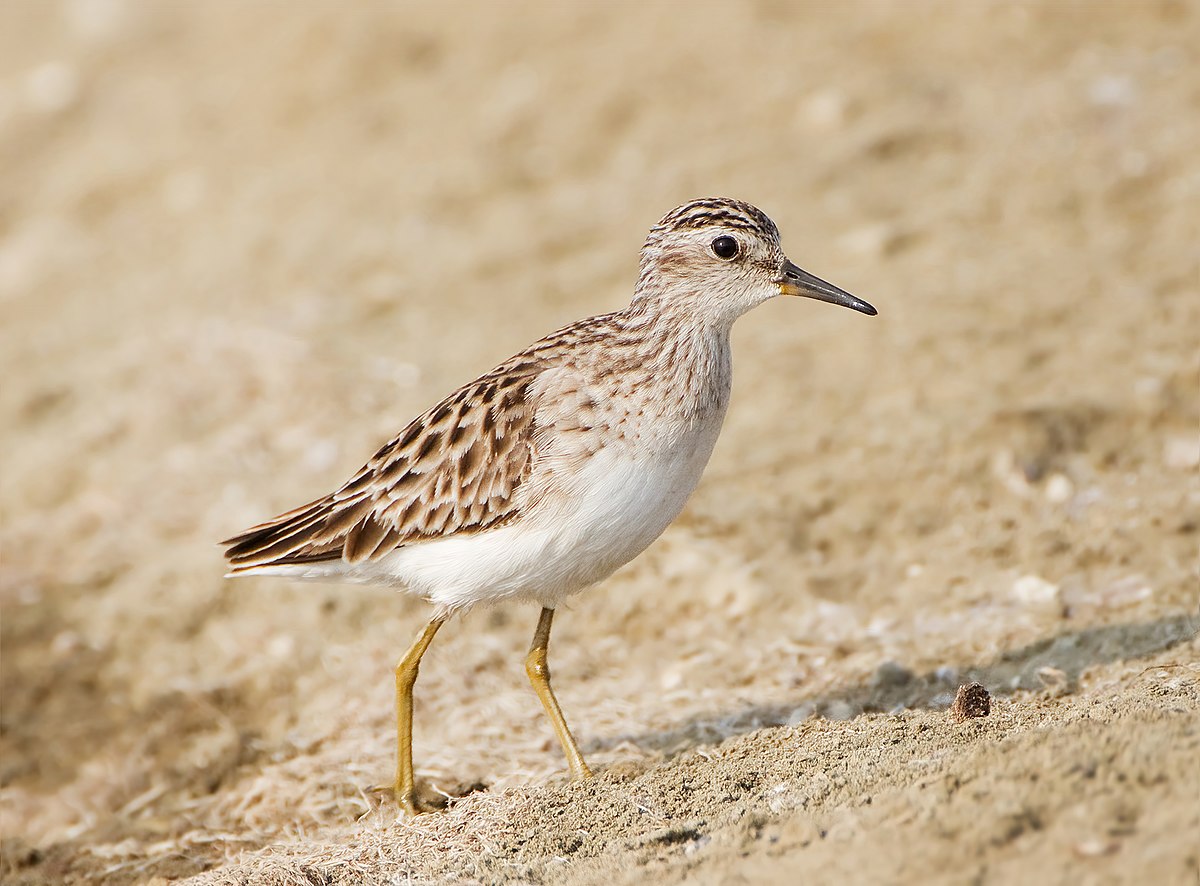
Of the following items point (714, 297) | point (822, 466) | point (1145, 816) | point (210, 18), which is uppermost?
point (210, 18)

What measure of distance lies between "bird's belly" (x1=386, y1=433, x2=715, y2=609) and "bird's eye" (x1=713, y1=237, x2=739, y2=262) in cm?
87

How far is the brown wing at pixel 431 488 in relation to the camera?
6143mm

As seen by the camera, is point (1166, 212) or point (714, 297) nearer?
point (714, 297)

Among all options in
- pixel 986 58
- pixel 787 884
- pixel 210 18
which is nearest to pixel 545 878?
pixel 787 884

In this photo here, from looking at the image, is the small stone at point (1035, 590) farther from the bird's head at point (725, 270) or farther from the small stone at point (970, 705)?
the bird's head at point (725, 270)

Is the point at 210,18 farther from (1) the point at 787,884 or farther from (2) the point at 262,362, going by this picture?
(1) the point at 787,884

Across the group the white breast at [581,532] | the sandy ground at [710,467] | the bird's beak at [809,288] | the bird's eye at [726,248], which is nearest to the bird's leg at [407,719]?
the sandy ground at [710,467]

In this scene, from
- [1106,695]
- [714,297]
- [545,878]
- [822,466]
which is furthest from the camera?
[822,466]

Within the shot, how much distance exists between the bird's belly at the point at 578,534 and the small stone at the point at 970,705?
1.34 m

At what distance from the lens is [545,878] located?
5.05 m

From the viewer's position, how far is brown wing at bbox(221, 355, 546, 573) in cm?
614

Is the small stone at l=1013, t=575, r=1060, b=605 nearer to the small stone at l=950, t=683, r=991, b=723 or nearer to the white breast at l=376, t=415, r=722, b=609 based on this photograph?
the small stone at l=950, t=683, r=991, b=723

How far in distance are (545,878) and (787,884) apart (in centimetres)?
98

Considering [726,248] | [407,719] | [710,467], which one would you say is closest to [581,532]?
[407,719]
